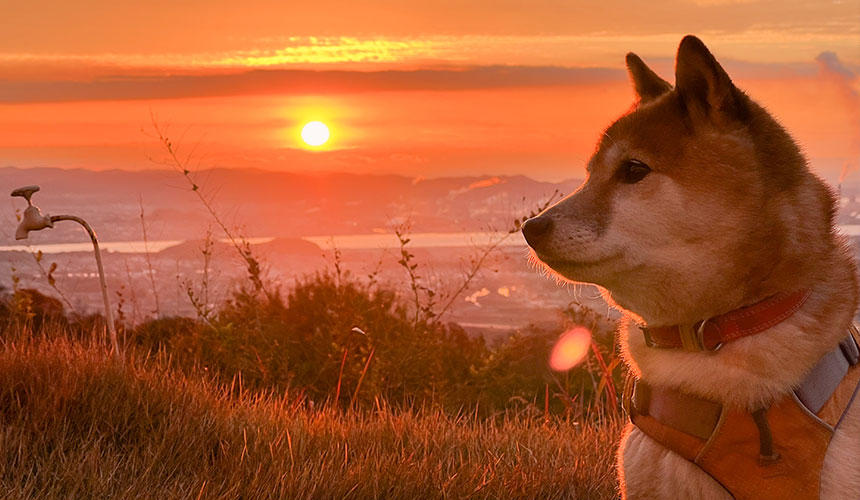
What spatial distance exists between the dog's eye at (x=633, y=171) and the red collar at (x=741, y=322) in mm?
565

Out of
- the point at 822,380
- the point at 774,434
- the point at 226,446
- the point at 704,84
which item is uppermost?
the point at 704,84

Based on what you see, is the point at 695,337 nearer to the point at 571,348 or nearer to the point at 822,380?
the point at 822,380

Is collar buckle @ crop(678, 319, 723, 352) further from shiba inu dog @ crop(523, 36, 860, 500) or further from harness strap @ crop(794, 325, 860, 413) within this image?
harness strap @ crop(794, 325, 860, 413)

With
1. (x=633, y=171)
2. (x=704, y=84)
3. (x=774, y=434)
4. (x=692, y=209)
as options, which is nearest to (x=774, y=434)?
(x=774, y=434)

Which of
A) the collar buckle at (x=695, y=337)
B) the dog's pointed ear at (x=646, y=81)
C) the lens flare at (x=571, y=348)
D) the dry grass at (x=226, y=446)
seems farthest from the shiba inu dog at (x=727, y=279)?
the lens flare at (x=571, y=348)

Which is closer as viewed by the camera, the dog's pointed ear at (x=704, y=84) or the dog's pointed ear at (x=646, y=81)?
the dog's pointed ear at (x=704, y=84)

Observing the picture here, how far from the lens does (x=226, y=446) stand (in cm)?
504

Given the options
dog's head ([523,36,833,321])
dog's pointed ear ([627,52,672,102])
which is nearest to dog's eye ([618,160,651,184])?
dog's head ([523,36,833,321])

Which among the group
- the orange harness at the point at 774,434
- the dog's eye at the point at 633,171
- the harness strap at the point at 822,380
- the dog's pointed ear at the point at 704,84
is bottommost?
the orange harness at the point at 774,434

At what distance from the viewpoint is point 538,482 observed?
4930mm

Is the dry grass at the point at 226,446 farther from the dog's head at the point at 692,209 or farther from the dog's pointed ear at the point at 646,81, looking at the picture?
the dog's pointed ear at the point at 646,81

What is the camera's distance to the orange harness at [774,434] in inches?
132

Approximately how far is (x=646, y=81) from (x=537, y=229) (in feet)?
3.02

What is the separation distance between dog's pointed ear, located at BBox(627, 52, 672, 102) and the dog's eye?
54 cm
